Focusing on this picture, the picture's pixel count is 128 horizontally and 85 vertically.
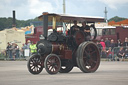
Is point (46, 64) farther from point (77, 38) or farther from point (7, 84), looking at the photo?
point (7, 84)

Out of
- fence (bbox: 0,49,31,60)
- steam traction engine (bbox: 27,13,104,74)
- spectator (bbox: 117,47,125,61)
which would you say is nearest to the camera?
steam traction engine (bbox: 27,13,104,74)

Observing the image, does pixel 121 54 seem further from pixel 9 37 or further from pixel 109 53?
pixel 9 37

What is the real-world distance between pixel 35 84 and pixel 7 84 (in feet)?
2.62

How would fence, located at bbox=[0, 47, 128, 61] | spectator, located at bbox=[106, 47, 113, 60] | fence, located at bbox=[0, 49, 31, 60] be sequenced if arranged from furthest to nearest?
fence, located at bbox=[0, 49, 31, 60] < spectator, located at bbox=[106, 47, 113, 60] < fence, located at bbox=[0, 47, 128, 61]

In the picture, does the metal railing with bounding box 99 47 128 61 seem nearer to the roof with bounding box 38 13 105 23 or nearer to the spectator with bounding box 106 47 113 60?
the spectator with bounding box 106 47 113 60

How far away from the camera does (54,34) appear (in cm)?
1609

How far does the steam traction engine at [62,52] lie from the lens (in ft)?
51.6

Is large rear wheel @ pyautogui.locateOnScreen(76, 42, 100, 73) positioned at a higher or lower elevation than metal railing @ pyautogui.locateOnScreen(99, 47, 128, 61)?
higher

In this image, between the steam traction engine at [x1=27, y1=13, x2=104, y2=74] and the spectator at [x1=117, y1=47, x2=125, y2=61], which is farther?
the spectator at [x1=117, y1=47, x2=125, y2=61]

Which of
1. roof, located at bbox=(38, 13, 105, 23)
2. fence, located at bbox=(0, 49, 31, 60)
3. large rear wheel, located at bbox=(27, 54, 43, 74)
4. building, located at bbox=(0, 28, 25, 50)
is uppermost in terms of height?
roof, located at bbox=(38, 13, 105, 23)

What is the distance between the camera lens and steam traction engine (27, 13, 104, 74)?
15.7 meters

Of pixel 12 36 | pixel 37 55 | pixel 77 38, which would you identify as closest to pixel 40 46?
pixel 37 55

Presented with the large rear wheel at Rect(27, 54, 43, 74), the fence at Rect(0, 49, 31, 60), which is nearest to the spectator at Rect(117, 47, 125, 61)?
A: the fence at Rect(0, 49, 31, 60)

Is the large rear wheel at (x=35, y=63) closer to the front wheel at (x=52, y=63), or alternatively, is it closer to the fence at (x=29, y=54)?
the front wheel at (x=52, y=63)
